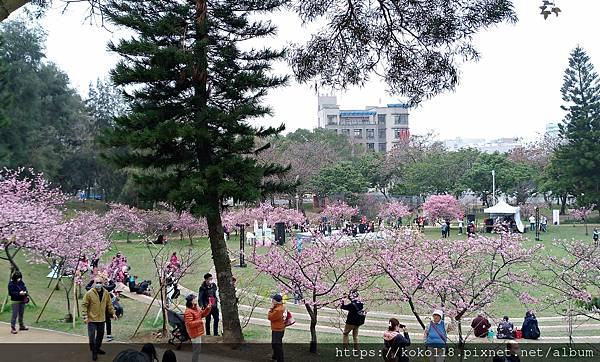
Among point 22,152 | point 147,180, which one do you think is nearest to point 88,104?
point 22,152

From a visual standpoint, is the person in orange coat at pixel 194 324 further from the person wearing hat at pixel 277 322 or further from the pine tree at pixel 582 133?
the pine tree at pixel 582 133

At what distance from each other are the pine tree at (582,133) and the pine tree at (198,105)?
2897 cm

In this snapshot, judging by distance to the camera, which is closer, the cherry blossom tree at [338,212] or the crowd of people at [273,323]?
the crowd of people at [273,323]

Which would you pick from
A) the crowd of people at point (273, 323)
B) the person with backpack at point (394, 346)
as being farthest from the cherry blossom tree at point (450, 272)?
the person with backpack at point (394, 346)

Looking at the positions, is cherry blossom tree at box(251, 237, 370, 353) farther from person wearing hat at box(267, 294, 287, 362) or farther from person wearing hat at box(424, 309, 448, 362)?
person wearing hat at box(424, 309, 448, 362)

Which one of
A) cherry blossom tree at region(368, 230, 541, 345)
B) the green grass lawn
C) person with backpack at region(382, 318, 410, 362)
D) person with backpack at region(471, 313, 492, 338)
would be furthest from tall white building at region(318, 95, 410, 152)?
person with backpack at region(382, 318, 410, 362)

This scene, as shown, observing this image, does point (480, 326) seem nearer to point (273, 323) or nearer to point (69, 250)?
point (273, 323)

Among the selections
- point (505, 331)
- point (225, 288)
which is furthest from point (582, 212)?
point (225, 288)

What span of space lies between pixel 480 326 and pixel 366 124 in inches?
2349

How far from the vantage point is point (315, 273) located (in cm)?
880

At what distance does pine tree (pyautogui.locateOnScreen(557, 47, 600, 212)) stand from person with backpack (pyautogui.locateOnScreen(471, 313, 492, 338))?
2636 cm

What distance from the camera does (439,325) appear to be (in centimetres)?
644

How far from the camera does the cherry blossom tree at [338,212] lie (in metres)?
31.4

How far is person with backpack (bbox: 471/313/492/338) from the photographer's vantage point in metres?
9.21
